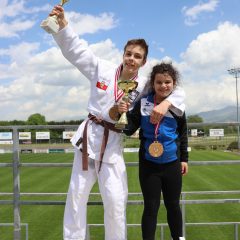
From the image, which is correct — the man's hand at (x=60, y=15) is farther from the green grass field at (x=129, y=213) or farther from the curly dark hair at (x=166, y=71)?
the green grass field at (x=129, y=213)

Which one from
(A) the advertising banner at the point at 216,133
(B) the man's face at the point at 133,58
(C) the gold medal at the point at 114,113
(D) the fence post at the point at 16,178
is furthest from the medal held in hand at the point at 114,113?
(A) the advertising banner at the point at 216,133

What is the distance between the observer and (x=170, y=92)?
3.41m

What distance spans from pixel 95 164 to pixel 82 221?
442mm

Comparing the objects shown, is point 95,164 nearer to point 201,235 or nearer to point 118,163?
point 118,163

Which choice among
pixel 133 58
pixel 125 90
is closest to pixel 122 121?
pixel 125 90

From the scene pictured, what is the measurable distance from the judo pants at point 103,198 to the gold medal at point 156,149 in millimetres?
272

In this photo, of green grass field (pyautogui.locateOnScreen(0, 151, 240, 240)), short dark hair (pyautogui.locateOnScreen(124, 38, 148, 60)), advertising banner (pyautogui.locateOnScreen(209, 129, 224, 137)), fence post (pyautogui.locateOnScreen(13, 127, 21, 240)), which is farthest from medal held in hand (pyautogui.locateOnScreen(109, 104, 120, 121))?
green grass field (pyautogui.locateOnScreen(0, 151, 240, 240))

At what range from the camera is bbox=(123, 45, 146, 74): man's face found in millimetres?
3369

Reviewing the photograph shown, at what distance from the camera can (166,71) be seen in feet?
11.0

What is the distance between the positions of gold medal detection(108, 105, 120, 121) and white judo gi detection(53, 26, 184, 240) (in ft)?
0.16

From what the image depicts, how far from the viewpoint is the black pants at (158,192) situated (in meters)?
3.26

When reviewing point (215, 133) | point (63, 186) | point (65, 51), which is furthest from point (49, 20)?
point (63, 186)

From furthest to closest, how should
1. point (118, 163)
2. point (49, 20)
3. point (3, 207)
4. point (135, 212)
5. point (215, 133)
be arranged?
1. point (3, 207)
2. point (135, 212)
3. point (215, 133)
4. point (118, 163)
5. point (49, 20)

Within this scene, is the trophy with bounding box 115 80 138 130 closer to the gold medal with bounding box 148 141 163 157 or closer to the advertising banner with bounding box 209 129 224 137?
the gold medal with bounding box 148 141 163 157
